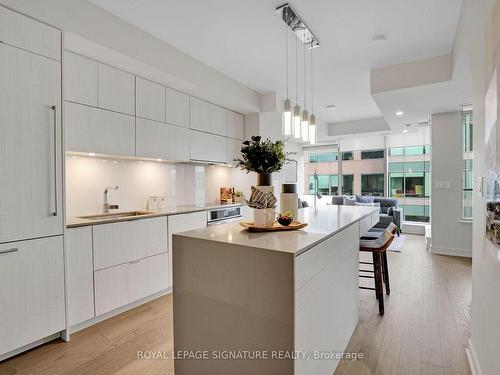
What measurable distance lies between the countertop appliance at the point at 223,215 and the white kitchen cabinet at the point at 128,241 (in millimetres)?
708

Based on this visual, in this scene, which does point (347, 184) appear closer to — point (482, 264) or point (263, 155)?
point (482, 264)

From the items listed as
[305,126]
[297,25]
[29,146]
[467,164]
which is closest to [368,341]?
[305,126]

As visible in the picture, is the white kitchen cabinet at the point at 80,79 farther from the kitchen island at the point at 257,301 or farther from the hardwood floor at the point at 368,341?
the hardwood floor at the point at 368,341

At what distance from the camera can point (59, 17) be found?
6.99 feet

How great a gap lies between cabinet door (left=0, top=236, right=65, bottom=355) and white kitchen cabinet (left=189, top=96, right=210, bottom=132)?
220 centimetres

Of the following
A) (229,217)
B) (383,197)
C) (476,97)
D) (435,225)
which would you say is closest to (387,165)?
(383,197)

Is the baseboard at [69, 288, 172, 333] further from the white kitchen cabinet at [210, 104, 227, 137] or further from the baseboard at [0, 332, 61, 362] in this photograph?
the white kitchen cabinet at [210, 104, 227, 137]

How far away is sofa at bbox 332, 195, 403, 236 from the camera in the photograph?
20.2 ft

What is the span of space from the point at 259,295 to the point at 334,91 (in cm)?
414

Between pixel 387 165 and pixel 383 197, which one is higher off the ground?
pixel 387 165

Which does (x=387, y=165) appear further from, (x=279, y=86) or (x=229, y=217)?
(x=229, y=217)

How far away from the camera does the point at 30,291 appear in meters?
1.96

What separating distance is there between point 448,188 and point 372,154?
9.62ft

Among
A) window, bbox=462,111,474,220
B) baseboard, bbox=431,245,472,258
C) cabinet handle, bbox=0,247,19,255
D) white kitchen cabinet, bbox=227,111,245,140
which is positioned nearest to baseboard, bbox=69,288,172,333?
cabinet handle, bbox=0,247,19,255
